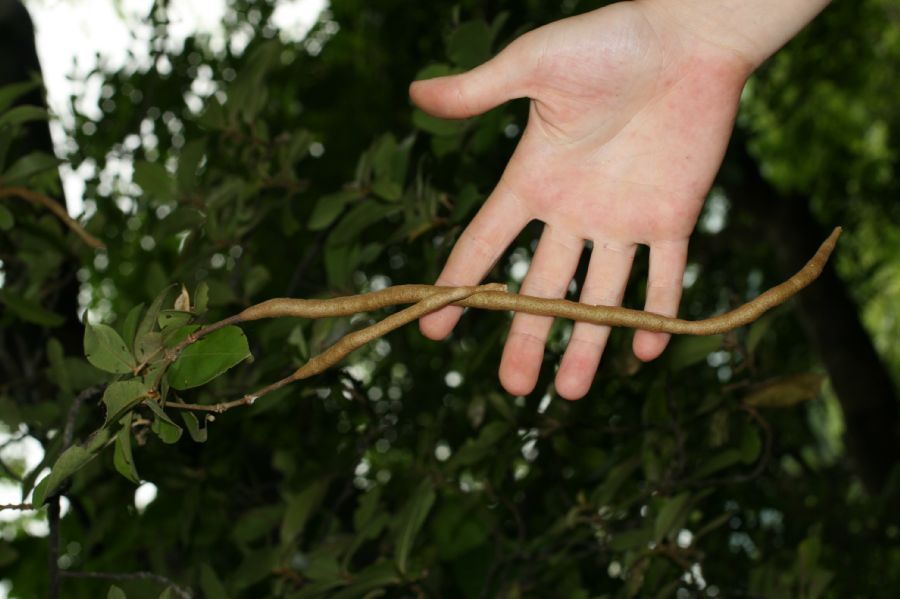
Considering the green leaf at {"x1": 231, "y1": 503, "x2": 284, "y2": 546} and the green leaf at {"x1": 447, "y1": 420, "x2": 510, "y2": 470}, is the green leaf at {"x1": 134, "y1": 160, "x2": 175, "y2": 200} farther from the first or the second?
the green leaf at {"x1": 447, "y1": 420, "x2": 510, "y2": 470}

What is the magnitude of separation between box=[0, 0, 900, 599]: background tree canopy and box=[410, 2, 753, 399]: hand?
0.47 feet

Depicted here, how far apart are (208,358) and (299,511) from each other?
2.67 feet

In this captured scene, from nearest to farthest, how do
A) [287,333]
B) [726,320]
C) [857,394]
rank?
[726,320] < [287,333] < [857,394]

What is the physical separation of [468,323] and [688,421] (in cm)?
129

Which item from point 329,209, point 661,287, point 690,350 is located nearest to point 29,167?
point 329,209

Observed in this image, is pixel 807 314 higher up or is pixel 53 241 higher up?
pixel 53 241

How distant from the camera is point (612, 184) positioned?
1.69 metres

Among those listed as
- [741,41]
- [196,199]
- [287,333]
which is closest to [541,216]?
[741,41]

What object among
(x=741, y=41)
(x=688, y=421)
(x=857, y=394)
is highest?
(x=741, y=41)

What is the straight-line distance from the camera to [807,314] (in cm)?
455

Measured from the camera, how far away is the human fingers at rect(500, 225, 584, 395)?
1627 mm

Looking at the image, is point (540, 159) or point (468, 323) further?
point (468, 323)

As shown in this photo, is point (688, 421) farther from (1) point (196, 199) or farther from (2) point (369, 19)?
(2) point (369, 19)

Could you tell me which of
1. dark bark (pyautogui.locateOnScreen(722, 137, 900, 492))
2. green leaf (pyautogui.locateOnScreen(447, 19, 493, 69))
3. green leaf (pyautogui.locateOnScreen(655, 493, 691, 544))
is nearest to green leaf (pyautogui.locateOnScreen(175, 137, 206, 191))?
green leaf (pyautogui.locateOnScreen(447, 19, 493, 69))
